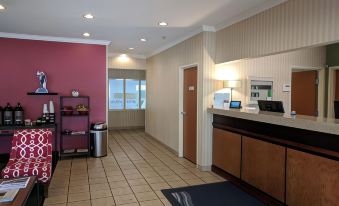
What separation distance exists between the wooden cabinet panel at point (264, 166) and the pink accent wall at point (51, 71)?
11.6ft

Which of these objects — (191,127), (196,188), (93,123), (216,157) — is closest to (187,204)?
(196,188)

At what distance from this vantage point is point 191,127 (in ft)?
16.9

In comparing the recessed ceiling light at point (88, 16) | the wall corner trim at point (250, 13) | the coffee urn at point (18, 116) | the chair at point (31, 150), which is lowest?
the chair at point (31, 150)

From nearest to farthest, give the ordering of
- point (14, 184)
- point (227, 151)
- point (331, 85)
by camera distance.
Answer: point (14, 184) → point (227, 151) → point (331, 85)

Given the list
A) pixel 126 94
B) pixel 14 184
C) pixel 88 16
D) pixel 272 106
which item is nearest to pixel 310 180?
pixel 272 106

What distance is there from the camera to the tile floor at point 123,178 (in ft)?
11.1

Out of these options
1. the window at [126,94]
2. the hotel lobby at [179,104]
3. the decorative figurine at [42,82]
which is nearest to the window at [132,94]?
the window at [126,94]

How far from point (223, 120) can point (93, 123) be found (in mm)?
2996

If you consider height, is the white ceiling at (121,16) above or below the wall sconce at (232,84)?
above

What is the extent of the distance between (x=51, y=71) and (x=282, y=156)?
15.8 feet

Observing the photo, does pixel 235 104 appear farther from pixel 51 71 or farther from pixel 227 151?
pixel 51 71

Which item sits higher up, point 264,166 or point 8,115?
point 8,115

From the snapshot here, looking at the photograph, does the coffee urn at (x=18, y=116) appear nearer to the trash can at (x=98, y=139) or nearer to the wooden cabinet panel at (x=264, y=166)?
the trash can at (x=98, y=139)

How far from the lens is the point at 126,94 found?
8.94 meters
